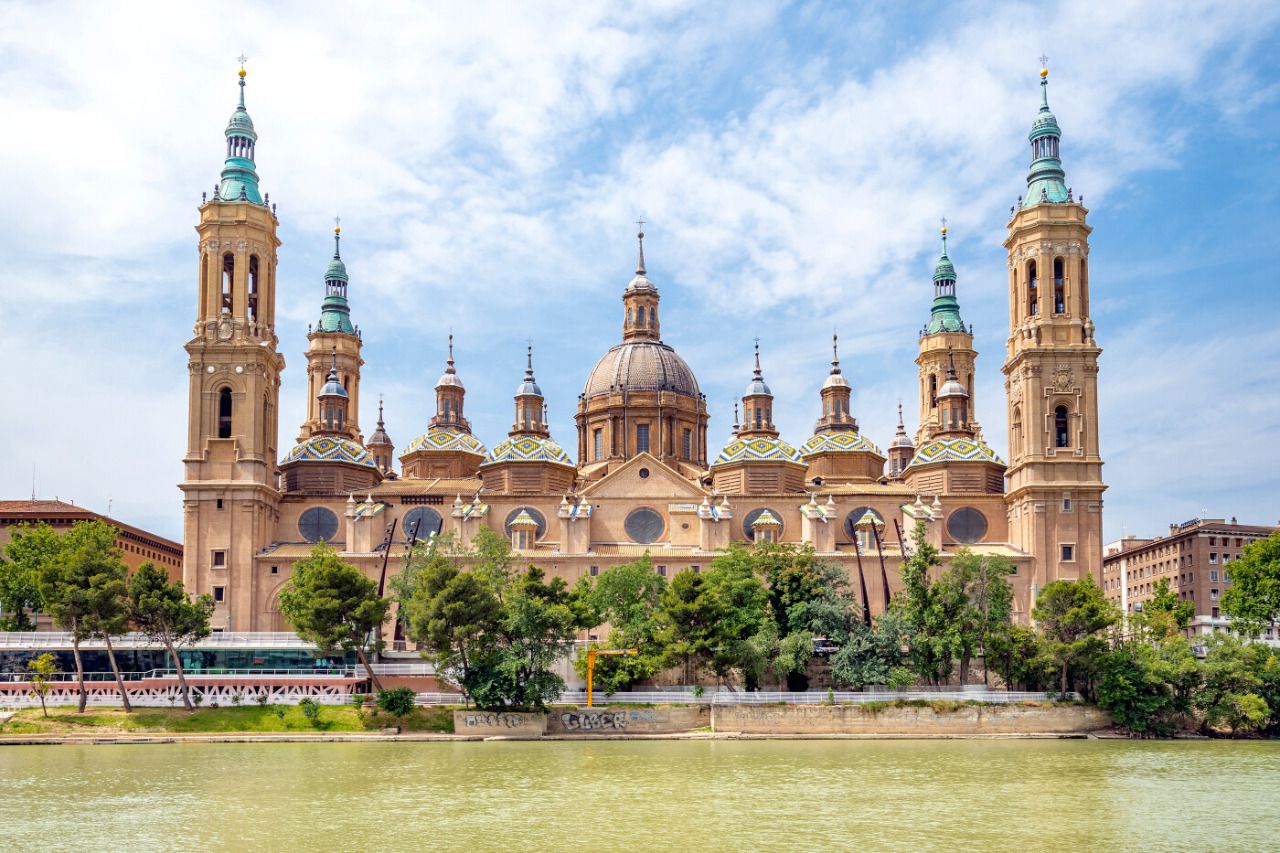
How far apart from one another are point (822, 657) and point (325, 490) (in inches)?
1280

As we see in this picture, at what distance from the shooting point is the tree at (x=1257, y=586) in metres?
72.1

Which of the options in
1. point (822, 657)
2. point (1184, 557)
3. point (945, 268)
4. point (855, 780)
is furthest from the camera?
point (945, 268)

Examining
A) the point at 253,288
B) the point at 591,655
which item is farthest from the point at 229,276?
the point at 591,655

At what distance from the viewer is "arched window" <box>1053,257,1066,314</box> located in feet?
264

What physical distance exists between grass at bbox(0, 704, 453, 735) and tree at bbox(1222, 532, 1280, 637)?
135ft

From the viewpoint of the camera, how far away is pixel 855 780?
41469 mm

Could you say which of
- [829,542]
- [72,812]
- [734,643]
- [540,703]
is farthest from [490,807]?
[829,542]

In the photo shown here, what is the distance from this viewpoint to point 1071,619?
59750mm

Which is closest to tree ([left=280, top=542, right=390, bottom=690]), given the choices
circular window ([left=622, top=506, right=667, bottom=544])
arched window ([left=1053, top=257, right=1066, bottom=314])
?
circular window ([left=622, top=506, right=667, bottom=544])

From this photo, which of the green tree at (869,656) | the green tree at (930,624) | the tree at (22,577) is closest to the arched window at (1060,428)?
the green tree at (930,624)

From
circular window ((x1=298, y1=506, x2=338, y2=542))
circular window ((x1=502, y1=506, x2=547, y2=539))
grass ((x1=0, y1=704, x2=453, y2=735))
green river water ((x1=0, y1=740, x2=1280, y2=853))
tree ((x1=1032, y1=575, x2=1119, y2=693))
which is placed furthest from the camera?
circular window ((x1=298, y1=506, x2=338, y2=542))

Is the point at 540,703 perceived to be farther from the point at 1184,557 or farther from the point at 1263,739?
the point at 1184,557

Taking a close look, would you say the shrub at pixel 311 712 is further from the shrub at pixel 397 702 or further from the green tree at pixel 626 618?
the green tree at pixel 626 618

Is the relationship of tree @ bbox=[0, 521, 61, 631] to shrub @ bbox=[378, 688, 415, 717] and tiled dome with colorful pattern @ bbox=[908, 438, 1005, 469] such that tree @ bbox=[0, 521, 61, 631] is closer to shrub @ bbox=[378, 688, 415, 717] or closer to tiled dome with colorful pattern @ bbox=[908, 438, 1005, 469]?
shrub @ bbox=[378, 688, 415, 717]
